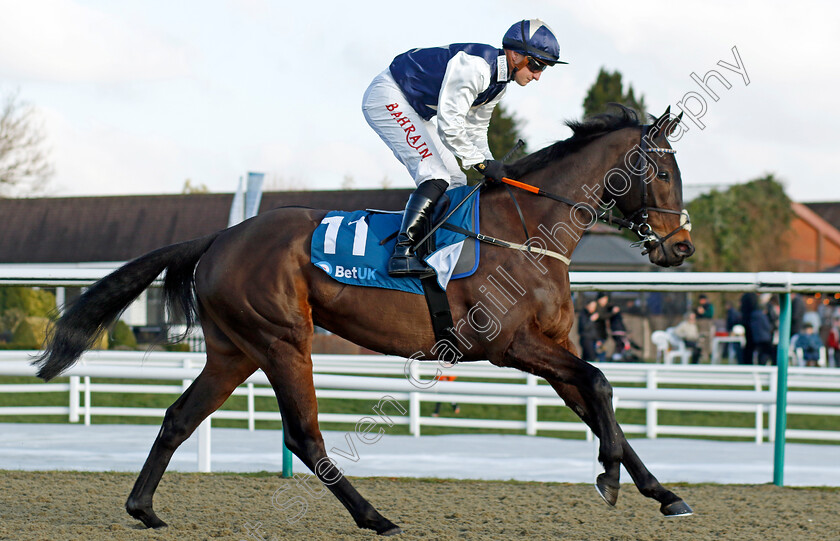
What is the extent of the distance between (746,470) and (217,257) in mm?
4093

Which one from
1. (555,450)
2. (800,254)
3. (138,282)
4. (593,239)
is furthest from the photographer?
(800,254)

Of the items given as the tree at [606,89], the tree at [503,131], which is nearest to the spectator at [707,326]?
the tree at [503,131]

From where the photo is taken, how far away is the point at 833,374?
9.31 m

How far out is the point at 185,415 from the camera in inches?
176

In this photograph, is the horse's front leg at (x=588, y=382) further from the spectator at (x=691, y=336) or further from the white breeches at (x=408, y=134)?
the spectator at (x=691, y=336)

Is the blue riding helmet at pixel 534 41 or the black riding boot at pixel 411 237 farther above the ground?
the blue riding helmet at pixel 534 41

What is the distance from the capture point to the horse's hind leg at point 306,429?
160 inches

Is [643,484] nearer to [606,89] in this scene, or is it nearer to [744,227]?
[744,227]

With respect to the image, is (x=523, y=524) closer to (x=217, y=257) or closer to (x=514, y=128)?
(x=217, y=257)

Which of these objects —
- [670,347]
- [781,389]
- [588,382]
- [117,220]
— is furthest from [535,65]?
[117,220]

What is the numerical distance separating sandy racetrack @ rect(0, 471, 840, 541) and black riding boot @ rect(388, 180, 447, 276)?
119 cm

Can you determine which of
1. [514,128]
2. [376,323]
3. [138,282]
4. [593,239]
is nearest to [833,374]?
[376,323]

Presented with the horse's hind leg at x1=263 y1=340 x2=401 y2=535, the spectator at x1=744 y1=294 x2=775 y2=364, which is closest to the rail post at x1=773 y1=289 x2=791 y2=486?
the horse's hind leg at x1=263 y1=340 x2=401 y2=535

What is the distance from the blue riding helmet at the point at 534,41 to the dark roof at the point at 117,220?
97.7 ft
